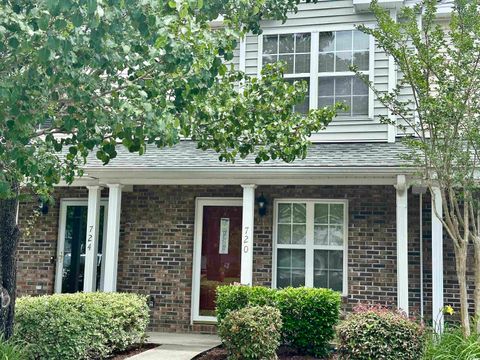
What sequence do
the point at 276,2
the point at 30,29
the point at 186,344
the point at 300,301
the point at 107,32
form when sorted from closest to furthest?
the point at 30,29
the point at 107,32
the point at 276,2
the point at 300,301
the point at 186,344

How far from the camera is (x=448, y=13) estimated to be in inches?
398

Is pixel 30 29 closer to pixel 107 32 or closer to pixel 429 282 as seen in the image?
pixel 107 32

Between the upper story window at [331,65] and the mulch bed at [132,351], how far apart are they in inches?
192

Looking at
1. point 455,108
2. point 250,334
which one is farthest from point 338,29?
point 250,334

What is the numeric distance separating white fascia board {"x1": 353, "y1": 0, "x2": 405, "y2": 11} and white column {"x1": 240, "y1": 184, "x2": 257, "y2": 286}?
3.79m

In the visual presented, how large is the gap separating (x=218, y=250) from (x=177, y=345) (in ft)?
7.35

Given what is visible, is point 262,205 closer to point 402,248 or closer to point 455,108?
point 402,248

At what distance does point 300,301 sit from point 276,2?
13.4ft

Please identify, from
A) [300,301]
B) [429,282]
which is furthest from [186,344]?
[429,282]

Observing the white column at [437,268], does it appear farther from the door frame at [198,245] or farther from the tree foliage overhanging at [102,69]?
the tree foliage overhanging at [102,69]

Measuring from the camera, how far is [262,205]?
1016 cm

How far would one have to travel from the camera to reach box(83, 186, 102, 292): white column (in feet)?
32.4

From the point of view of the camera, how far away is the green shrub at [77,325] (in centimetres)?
705

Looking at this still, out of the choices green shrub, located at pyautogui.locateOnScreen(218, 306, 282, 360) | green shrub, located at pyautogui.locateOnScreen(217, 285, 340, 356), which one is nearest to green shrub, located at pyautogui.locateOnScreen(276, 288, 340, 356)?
green shrub, located at pyautogui.locateOnScreen(217, 285, 340, 356)
